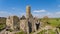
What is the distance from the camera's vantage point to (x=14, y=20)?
55125mm

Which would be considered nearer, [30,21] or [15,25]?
[30,21]

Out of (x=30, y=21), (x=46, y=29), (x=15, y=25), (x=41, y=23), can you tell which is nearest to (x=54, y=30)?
(x=46, y=29)

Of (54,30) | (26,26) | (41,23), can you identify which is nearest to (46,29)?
(54,30)

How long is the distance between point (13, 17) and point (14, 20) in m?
1.41

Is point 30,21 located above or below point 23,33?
above

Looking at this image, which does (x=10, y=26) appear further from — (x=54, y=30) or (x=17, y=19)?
(x=54, y=30)

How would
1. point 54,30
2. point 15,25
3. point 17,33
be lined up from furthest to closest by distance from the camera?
point 15,25 < point 17,33 < point 54,30

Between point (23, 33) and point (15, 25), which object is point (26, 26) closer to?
point (23, 33)

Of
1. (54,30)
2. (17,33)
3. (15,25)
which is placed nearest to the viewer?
(54,30)

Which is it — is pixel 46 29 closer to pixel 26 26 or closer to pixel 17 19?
pixel 26 26

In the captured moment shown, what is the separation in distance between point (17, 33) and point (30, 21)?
637 cm

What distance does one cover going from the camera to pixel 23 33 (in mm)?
44938

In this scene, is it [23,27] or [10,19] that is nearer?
[23,27]

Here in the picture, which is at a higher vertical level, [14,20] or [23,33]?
[14,20]
